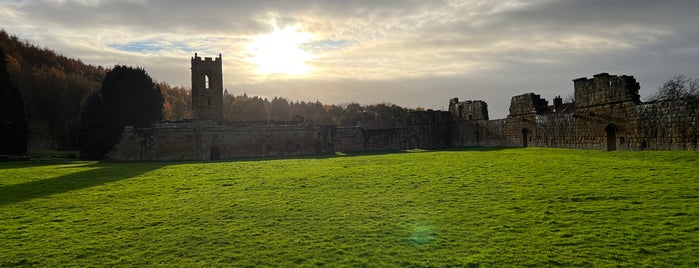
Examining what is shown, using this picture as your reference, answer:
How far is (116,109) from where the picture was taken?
153 ft

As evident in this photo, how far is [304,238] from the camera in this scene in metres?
8.16

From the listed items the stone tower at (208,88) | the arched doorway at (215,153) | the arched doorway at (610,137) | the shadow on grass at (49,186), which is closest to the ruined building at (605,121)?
the arched doorway at (610,137)

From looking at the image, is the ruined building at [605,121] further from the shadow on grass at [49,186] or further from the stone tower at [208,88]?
the stone tower at [208,88]

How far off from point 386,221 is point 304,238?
1867 mm

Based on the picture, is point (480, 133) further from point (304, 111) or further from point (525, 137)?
point (304, 111)

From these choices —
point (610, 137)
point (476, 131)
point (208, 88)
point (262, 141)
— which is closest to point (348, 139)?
point (262, 141)

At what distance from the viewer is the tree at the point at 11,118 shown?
3816cm

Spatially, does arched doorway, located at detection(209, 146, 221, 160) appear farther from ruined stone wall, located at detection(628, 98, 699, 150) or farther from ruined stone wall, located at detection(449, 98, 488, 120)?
ruined stone wall, located at detection(628, 98, 699, 150)

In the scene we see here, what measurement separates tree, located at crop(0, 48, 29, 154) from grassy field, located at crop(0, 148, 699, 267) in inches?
1082

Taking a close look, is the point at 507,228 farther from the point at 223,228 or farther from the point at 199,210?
the point at 199,210

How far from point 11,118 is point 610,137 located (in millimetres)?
44145

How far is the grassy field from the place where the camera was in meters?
6.95

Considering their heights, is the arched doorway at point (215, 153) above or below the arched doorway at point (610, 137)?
below

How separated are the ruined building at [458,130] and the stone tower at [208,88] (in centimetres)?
11
